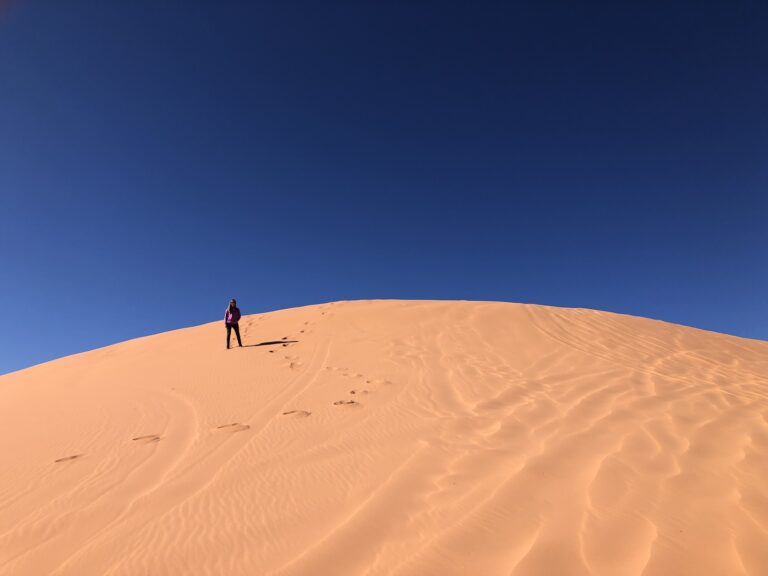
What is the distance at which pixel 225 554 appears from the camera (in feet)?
7.29

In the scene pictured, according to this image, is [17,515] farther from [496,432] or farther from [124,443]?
[496,432]

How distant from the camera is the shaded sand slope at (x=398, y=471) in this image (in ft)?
7.05

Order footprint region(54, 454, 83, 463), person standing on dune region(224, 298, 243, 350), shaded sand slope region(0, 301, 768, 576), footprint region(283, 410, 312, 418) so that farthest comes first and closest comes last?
person standing on dune region(224, 298, 243, 350)
footprint region(283, 410, 312, 418)
footprint region(54, 454, 83, 463)
shaded sand slope region(0, 301, 768, 576)

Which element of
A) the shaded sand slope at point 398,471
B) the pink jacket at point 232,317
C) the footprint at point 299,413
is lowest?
the shaded sand slope at point 398,471

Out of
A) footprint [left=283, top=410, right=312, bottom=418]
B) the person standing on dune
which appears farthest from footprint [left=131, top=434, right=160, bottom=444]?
the person standing on dune

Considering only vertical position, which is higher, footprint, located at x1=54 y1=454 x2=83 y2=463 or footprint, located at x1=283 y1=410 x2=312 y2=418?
footprint, located at x1=283 y1=410 x2=312 y2=418

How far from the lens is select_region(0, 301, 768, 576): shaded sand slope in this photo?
215 cm

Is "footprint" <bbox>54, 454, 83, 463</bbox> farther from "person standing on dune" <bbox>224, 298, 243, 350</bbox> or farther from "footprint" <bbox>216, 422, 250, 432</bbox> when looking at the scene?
"person standing on dune" <bbox>224, 298, 243, 350</bbox>

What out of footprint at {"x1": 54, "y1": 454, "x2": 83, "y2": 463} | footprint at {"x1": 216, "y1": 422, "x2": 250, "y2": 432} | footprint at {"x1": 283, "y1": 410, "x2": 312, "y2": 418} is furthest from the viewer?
footprint at {"x1": 283, "y1": 410, "x2": 312, "y2": 418}

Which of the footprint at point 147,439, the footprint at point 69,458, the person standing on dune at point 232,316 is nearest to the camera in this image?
the footprint at point 69,458

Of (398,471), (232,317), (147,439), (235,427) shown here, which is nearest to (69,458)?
(147,439)

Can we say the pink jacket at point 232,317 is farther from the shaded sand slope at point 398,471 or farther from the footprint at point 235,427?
the footprint at point 235,427

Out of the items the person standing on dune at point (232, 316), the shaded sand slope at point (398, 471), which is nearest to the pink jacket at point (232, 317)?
the person standing on dune at point (232, 316)

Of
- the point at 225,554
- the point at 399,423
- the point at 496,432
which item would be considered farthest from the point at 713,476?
the point at 225,554
